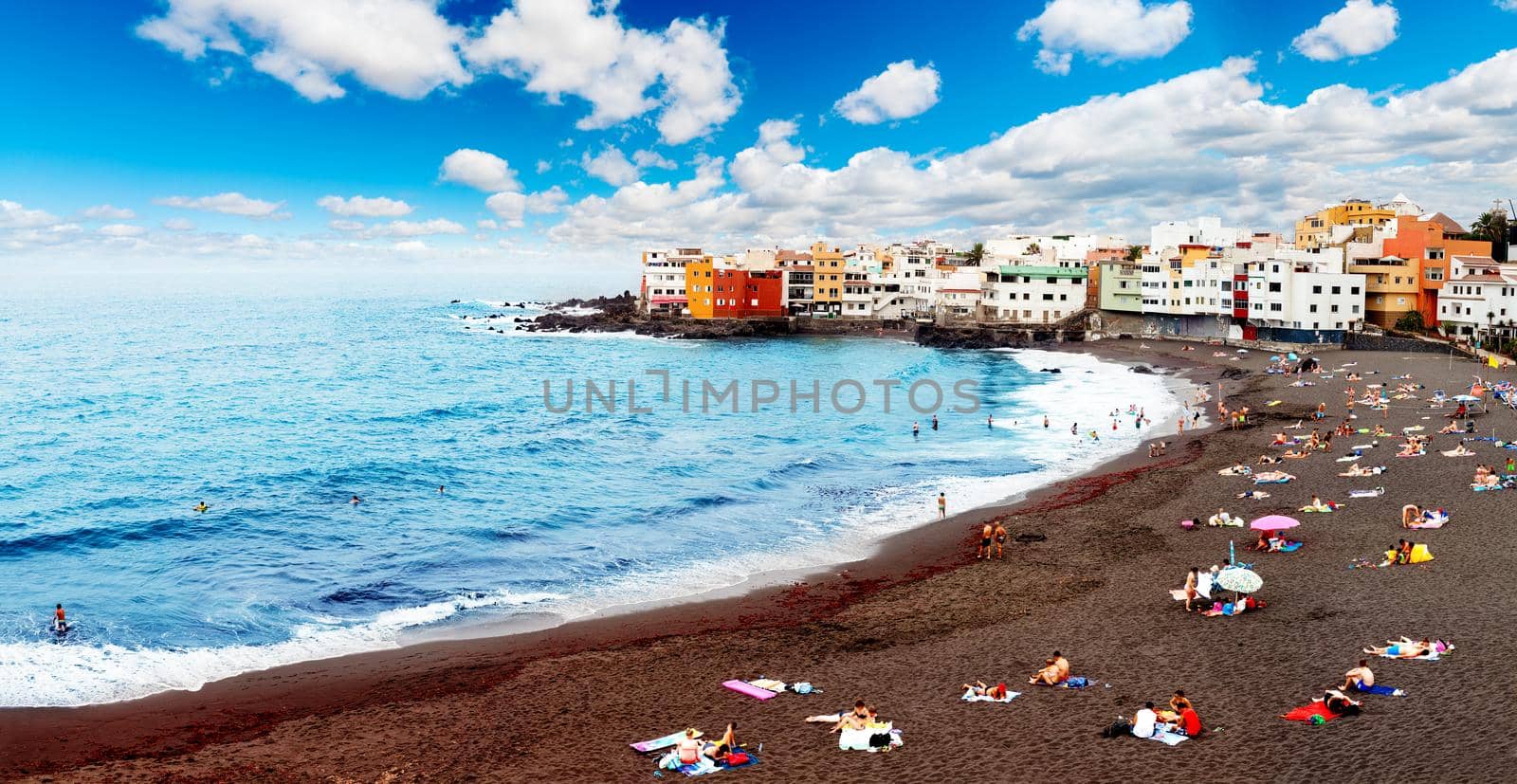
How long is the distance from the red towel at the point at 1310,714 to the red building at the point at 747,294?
4155 inches

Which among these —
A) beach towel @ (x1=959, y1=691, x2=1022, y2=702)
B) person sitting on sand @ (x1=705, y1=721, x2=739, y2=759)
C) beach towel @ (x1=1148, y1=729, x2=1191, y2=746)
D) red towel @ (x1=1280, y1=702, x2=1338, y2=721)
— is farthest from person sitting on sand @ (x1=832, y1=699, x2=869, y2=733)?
red towel @ (x1=1280, y1=702, x2=1338, y2=721)

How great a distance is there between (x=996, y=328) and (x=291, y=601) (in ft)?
297

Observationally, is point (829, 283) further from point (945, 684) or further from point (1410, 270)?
point (945, 684)

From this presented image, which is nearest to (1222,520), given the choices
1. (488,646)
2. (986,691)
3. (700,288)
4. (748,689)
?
(986,691)

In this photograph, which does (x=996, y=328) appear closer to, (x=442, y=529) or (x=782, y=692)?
(x=442, y=529)

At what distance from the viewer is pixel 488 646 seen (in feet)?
69.5

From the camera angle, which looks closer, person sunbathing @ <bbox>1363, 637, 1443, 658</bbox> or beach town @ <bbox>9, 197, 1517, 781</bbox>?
beach town @ <bbox>9, 197, 1517, 781</bbox>

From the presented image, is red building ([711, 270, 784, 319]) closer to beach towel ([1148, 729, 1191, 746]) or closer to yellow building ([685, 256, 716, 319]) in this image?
yellow building ([685, 256, 716, 319])

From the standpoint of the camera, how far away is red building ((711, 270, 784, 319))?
386 ft

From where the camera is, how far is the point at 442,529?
31.7 metres

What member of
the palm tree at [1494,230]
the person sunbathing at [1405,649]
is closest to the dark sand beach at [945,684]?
the person sunbathing at [1405,649]

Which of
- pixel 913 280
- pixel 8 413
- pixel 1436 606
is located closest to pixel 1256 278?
pixel 913 280

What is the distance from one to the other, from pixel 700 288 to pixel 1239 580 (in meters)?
103

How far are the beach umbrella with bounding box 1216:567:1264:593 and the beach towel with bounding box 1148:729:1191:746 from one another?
6289 mm
